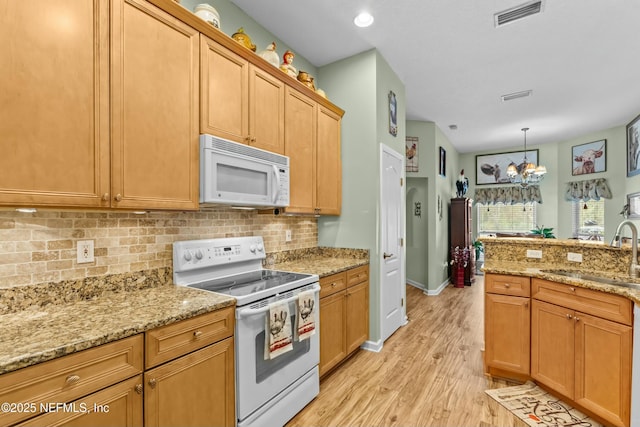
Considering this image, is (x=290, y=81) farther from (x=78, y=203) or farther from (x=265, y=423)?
(x=265, y=423)

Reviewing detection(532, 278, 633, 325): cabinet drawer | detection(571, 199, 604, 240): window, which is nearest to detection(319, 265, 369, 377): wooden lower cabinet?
detection(532, 278, 633, 325): cabinet drawer

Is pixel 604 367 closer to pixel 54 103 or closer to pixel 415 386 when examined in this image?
pixel 415 386

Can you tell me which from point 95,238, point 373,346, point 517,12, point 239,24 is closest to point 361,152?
point 239,24

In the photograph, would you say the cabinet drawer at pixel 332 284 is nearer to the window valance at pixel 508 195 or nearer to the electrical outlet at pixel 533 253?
the electrical outlet at pixel 533 253

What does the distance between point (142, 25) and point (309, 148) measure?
1.54 m

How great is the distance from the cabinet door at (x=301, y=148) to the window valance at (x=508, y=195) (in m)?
6.41

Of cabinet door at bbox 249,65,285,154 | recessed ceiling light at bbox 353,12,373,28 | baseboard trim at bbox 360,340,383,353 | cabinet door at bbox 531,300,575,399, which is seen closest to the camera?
cabinet door at bbox 531,300,575,399

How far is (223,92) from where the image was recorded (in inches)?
79.4

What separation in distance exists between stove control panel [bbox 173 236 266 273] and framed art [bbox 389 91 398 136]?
2.03m

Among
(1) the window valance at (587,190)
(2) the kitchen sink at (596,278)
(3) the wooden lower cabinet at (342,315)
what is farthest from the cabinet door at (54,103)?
(1) the window valance at (587,190)

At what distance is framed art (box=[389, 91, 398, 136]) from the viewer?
11.5 ft

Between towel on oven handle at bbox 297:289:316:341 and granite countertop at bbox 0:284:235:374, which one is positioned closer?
granite countertop at bbox 0:284:235:374

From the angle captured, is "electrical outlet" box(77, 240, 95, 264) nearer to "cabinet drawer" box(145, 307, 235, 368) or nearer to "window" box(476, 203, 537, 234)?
"cabinet drawer" box(145, 307, 235, 368)

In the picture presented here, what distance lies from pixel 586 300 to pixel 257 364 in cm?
218
